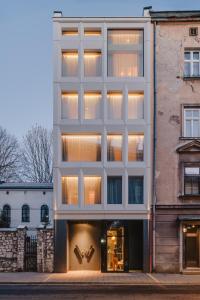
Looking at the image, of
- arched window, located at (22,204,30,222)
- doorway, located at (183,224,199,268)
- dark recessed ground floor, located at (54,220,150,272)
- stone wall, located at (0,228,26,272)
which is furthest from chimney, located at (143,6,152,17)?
arched window, located at (22,204,30,222)

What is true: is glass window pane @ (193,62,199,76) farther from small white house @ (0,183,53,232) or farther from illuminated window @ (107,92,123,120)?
small white house @ (0,183,53,232)

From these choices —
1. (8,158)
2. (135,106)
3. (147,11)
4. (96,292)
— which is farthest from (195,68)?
(8,158)

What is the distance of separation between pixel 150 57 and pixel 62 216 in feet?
36.6

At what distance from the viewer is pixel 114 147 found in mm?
33594

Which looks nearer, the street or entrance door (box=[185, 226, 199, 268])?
the street

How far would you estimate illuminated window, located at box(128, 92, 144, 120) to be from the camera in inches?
1324

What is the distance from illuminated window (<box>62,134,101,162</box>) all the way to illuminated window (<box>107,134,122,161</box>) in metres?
0.62

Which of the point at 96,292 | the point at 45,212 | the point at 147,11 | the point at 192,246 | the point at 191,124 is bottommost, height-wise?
the point at 96,292

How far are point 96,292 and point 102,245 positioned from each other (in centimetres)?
950

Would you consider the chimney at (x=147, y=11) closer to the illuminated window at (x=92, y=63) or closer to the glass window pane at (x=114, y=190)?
the illuminated window at (x=92, y=63)

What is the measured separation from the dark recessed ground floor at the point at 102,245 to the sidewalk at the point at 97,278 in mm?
982

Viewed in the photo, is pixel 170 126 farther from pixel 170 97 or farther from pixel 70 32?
pixel 70 32

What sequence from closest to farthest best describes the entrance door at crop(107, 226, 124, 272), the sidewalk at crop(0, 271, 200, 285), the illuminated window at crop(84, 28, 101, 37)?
the sidewalk at crop(0, 271, 200, 285)
the entrance door at crop(107, 226, 124, 272)
the illuminated window at crop(84, 28, 101, 37)

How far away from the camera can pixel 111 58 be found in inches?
1340
